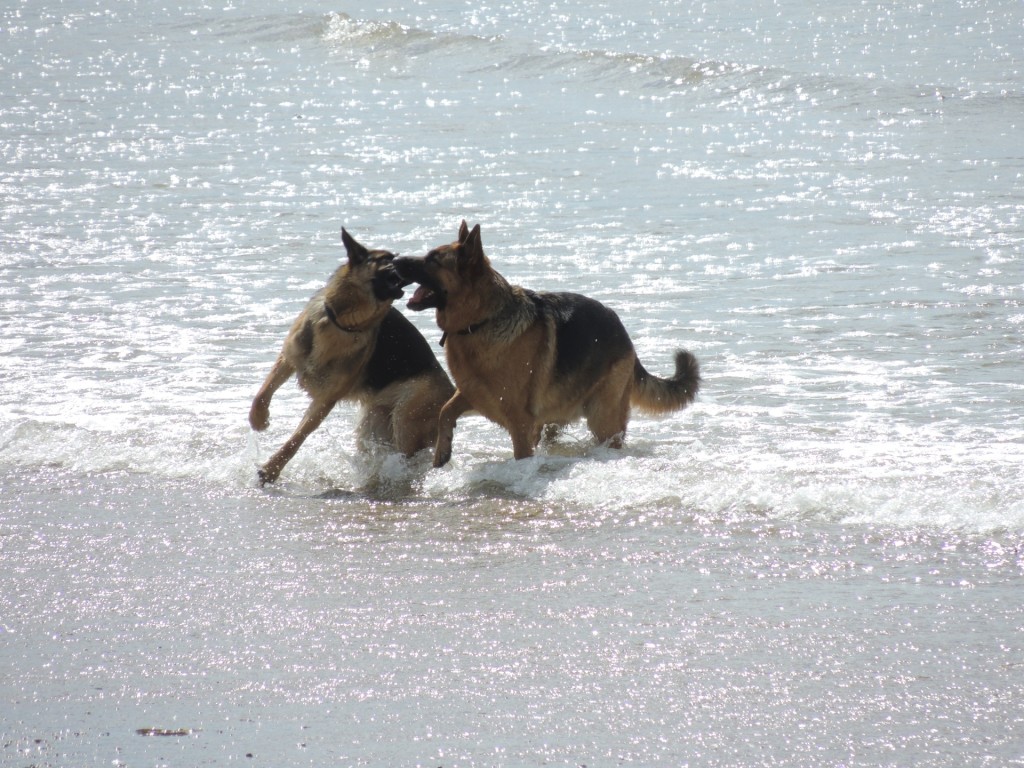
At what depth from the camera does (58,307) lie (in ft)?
34.1

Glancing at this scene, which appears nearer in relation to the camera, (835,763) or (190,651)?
(835,763)

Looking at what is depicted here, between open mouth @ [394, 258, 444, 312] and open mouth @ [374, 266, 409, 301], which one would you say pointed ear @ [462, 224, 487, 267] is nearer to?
open mouth @ [394, 258, 444, 312]

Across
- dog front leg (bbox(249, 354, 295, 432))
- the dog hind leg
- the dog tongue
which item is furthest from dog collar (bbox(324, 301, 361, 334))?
the dog hind leg

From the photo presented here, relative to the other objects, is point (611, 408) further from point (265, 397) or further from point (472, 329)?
point (265, 397)

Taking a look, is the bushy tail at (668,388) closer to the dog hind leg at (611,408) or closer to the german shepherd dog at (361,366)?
the dog hind leg at (611,408)

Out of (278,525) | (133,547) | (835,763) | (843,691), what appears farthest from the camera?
(278,525)

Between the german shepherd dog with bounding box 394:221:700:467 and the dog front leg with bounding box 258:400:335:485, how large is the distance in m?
0.68

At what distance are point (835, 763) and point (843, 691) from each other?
456 millimetres

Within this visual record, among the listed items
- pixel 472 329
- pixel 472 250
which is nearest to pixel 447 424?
pixel 472 329

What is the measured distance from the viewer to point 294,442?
6695mm

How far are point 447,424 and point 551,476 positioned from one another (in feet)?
2.29

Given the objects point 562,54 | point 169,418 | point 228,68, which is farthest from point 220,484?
point 228,68

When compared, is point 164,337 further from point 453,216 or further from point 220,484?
point 453,216

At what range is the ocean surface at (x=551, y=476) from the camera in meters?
3.68
